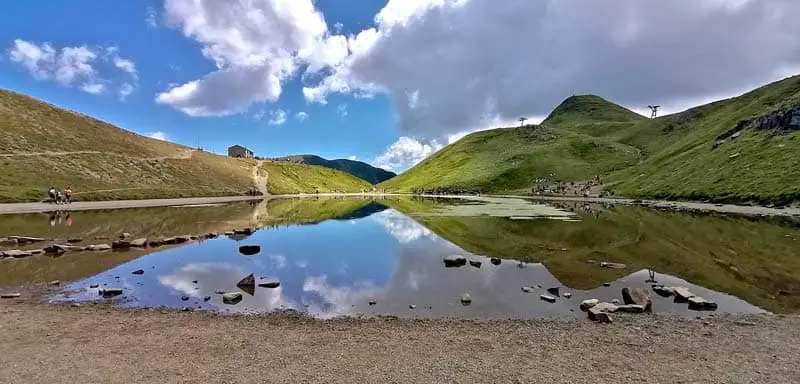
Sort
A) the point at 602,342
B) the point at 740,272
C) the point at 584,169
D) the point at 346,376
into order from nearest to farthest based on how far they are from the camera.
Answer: the point at 346,376, the point at 602,342, the point at 740,272, the point at 584,169

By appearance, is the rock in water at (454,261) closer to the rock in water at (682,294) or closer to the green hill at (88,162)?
the rock in water at (682,294)

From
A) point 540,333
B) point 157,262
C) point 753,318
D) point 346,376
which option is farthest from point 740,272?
point 157,262

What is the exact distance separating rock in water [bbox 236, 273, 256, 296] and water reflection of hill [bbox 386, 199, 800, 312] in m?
16.7

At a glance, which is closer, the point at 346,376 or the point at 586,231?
the point at 346,376

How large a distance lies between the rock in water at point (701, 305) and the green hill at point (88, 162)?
95.4 meters

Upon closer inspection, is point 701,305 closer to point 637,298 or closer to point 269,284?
point 637,298

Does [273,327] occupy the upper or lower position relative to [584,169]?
lower

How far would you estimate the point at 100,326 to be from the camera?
1500 cm

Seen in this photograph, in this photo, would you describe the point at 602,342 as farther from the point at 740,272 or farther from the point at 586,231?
the point at 586,231

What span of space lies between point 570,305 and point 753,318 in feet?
21.6

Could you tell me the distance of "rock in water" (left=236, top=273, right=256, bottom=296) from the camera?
846 inches

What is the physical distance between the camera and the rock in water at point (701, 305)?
18.5 meters

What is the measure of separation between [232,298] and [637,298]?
694 inches

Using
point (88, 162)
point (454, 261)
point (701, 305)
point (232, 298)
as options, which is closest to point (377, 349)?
point (232, 298)
